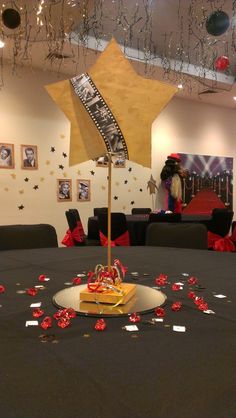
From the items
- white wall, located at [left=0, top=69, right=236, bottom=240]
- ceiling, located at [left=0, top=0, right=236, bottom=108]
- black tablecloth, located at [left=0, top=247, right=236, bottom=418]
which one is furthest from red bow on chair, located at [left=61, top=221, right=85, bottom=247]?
black tablecloth, located at [left=0, top=247, right=236, bottom=418]

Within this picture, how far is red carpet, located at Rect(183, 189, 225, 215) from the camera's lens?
711 cm

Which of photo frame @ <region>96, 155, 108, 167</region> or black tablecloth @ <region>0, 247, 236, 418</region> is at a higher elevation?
photo frame @ <region>96, 155, 108, 167</region>

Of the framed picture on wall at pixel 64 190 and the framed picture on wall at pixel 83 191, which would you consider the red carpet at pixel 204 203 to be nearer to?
the framed picture on wall at pixel 83 191

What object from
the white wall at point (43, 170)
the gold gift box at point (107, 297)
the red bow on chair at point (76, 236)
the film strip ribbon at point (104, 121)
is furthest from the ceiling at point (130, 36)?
the gold gift box at point (107, 297)

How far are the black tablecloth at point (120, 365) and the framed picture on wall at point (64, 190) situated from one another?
436 centimetres

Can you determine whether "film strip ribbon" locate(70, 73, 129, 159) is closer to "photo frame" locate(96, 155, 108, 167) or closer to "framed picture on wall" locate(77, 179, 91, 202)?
"photo frame" locate(96, 155, 108, 167)

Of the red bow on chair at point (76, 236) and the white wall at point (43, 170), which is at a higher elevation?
the white wall at point (43, 170)

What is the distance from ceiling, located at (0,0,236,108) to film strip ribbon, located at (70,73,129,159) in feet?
6.71

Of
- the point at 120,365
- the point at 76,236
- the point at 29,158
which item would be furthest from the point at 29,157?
the point at 120,365

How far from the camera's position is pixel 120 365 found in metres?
0.71

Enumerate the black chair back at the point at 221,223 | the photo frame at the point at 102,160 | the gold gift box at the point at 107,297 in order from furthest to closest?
the black chair back at the point at 221,223 < the photo frame at the point at 102,160 < the gold gift box at the point at 107,297

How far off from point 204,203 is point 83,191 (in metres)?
2.71

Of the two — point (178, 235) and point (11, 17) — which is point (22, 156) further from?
point (178, 235)

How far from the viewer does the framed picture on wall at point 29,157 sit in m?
5.18
